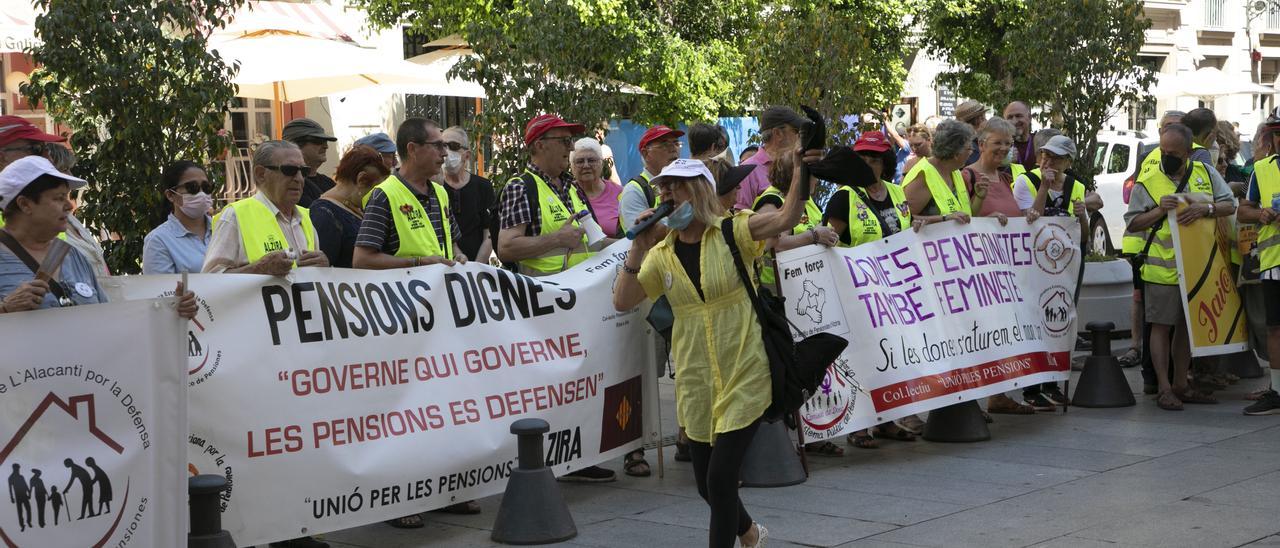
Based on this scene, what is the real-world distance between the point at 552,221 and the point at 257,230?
5.55 feet

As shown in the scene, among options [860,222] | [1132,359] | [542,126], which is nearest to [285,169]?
[542,126]

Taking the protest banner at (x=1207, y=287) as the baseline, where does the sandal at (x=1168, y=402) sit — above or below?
below

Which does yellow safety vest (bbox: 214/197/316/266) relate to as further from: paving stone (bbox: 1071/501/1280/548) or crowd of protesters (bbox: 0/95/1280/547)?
paving stone (bbox: 1071/501/1280/548)

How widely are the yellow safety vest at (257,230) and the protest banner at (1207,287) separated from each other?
584 centimetres

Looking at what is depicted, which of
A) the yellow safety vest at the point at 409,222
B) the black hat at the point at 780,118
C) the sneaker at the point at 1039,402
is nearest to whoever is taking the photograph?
the yellow safety vest at the point at 409,222

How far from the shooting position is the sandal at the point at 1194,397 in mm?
9906

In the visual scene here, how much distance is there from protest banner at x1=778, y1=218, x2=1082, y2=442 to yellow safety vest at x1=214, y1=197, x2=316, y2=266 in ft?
8.57

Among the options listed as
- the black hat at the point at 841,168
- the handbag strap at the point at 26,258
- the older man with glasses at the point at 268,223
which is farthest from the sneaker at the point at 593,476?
the handbag strap at the point at 26,258

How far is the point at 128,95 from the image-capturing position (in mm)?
8195

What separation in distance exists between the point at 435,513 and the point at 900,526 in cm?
213

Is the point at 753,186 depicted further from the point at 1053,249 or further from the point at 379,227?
the point at 379,227

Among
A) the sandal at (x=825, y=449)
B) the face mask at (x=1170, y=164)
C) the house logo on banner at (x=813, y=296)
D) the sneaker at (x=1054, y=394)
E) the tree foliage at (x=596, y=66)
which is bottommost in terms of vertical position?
the sandal at (x=825, y=449)

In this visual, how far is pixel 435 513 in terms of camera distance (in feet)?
23.1

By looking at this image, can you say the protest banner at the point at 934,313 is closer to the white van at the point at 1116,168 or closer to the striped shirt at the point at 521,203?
the striped shirt at the point at 521,203
